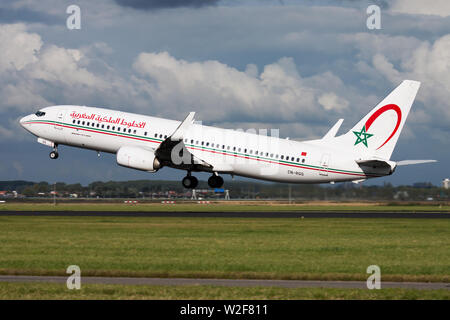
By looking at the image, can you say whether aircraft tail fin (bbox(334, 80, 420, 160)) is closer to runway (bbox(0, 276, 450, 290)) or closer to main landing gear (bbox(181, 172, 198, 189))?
main landing gear (bbox(181, 172, 198, 189))

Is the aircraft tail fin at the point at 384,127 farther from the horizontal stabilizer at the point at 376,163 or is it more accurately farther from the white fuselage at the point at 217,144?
the horizontal stabilizer at the point at 376,163

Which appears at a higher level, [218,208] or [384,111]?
[384,111]

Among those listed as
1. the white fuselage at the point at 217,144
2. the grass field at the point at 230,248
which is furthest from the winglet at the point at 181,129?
the grass field at the point at 230,248

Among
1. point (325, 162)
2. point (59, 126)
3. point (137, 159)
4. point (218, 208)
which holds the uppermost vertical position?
point (59, 126)

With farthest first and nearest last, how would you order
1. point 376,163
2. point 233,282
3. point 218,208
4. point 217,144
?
point 218,208 < point 217,144 < point 376,163 < point 233,282

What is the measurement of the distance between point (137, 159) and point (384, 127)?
21.3 meters

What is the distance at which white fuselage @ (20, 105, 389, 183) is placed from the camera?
6094 centimetres

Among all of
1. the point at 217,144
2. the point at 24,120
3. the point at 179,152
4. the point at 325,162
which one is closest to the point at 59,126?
the point at 24,120

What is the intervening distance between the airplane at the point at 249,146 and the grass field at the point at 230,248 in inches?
324

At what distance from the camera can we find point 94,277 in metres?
26.3

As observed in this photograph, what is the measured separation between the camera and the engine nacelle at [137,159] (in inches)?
2427

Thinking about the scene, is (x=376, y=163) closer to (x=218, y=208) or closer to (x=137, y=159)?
(x=137, y=159)

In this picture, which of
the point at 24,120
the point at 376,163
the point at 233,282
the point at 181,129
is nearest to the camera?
the point at 233,282

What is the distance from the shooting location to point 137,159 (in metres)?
61.7
